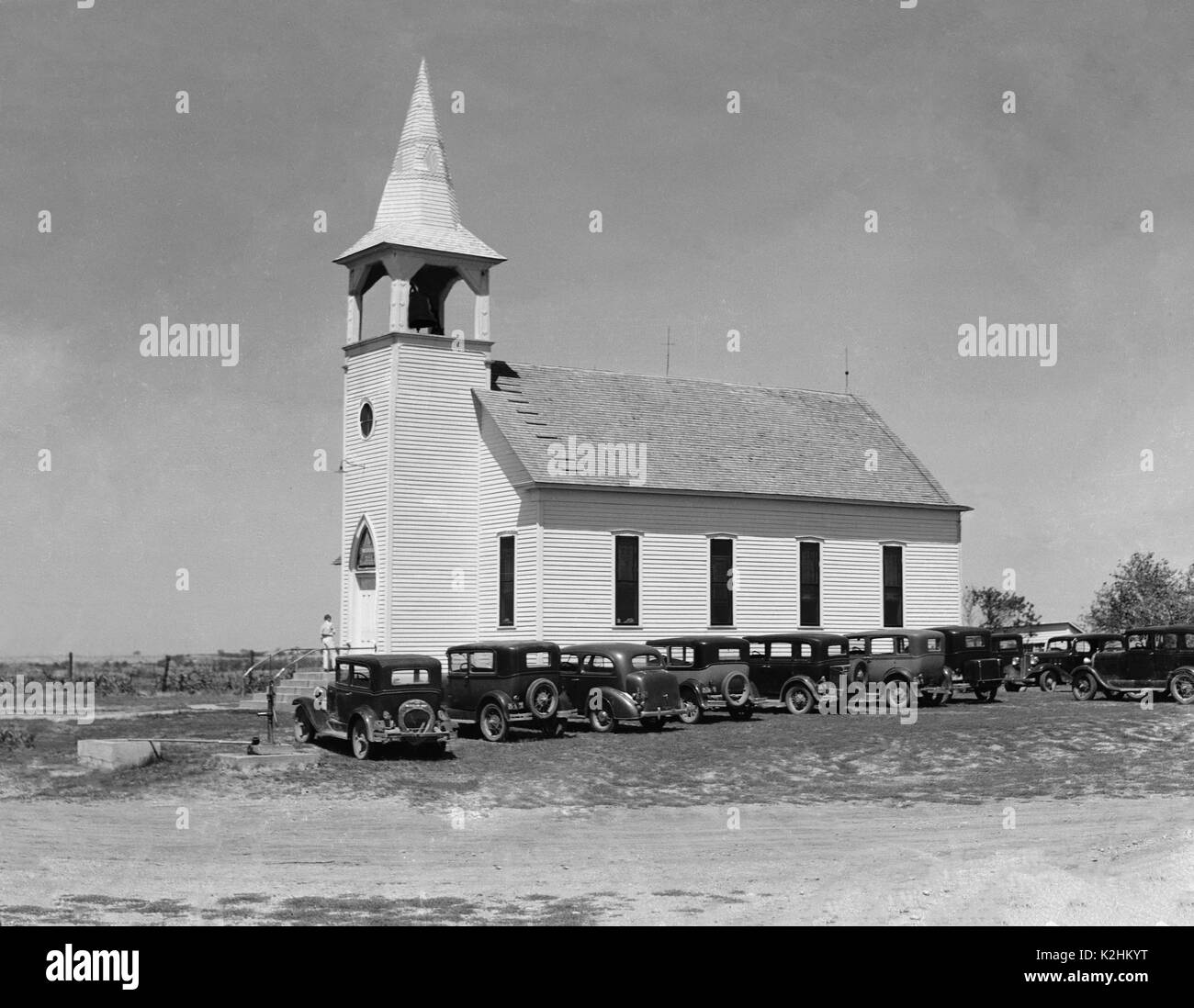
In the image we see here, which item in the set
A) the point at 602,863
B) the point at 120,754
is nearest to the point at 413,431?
the point at 120,754

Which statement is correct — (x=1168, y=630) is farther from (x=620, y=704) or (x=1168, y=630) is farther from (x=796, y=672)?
(x=620, y=704)

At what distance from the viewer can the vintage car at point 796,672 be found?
35125mm

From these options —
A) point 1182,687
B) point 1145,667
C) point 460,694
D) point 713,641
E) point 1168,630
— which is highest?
point 1168,630

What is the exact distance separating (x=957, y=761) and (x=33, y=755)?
1548cm

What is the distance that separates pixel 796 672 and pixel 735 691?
2.84m

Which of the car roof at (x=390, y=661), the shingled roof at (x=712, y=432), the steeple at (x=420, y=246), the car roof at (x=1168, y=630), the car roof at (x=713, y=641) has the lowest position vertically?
the car roof at (x=390, y=661)

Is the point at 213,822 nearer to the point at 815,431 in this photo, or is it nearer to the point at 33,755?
the point at 33,755

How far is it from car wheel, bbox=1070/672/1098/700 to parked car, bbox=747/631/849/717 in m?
6.35

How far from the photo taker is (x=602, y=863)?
17.4m

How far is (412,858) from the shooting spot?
1784cm

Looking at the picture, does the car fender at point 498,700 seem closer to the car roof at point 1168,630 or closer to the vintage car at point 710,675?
the vintage car at point 710,675

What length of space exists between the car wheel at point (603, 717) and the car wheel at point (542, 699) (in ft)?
4.46

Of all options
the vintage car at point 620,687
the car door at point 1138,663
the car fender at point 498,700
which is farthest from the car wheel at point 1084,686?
the car fender at point 498,700
